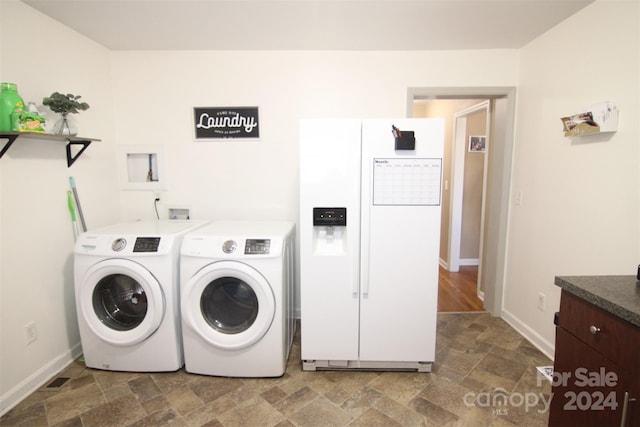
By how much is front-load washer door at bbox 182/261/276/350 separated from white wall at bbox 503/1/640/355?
2.01 m

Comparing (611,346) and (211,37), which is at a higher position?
(211,37)

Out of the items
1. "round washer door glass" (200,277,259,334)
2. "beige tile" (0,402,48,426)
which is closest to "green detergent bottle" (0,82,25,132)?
"round washer door glass" (200,277,259,334)

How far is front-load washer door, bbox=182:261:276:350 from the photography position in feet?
6.00

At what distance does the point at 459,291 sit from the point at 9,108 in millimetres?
4010

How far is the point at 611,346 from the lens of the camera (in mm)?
984

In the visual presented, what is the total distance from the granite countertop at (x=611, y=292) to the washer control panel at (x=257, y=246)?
145 centimetres

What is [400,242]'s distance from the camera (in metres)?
1.88

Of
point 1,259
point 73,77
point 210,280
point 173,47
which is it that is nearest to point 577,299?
point 210,280

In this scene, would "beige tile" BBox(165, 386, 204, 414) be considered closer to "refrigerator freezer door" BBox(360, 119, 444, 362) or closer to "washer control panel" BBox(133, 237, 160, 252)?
"washer control panel" BBox(133, 237, 160, 252)

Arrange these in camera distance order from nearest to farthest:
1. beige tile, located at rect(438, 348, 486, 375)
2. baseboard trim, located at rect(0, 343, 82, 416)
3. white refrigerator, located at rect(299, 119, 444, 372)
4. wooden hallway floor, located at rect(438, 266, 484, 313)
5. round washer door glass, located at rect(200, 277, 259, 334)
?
baseboard trim, located at rect(0, 343, 82, 416), white refrigerator, located at rect(299, 119, 444, 372), round washer door glass, located at rect(200, 277, 259, 334), beige tile, located at rect(438, 348, 486, 375), wooden hallway floor, located at rect(438, 266, 484, 313)

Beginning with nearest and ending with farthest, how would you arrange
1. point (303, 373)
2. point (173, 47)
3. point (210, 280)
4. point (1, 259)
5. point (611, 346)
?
1. point (611, 346)
2. point (1, 259)
3. point (210, 280)
4. point (303, 373)
5. point (173, 47)

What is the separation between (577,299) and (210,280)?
1812mm

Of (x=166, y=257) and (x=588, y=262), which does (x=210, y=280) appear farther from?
(x=588, y=262)

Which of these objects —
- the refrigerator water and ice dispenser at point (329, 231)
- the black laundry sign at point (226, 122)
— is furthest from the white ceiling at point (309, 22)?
the refrigerator water and ice dispenser at point (329, 231)
